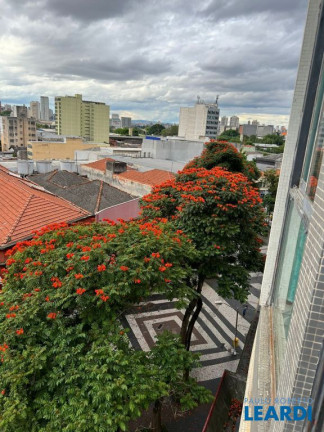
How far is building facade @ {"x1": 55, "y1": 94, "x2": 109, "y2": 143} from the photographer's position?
7862 centimetres

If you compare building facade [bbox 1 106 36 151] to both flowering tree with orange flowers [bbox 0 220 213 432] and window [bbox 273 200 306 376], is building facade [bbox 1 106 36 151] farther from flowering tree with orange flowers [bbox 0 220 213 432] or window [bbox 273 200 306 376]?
window [bbox 273 200 306 376]

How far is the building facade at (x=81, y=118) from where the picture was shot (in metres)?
78.6

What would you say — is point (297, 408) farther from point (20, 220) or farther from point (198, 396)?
point (20, 220)

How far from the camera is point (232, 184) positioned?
8062 millimetres

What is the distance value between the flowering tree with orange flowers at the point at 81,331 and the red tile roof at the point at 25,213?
3.69 metres

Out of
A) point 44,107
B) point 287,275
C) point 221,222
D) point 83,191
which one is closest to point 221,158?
point 221,222

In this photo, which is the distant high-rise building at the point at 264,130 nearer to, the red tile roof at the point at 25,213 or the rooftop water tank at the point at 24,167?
the rooftop water tank at the point at 24,167

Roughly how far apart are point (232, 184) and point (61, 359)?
19.4 feet

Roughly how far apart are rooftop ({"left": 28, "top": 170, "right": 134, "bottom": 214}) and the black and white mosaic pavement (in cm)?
589

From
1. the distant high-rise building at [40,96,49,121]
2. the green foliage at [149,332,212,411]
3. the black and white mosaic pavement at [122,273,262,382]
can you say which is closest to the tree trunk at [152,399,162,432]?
the green foliage at [149,332,212,411]

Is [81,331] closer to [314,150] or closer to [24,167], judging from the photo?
[314,150]

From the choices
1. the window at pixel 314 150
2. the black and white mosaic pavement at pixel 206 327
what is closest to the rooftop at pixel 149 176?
the black and white mosaic pavement at pixel 206 327

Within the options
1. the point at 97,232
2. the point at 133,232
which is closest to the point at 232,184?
the point at 133,232

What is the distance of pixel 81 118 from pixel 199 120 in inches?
1317
